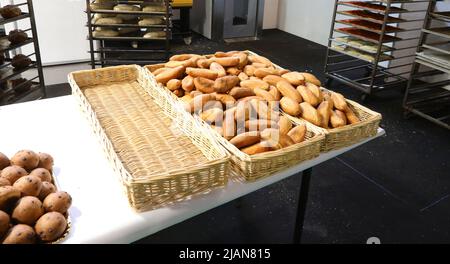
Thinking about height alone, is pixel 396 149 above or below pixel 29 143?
below

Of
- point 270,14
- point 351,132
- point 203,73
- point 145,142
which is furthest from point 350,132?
point 270,14

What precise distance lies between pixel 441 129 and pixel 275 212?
1.86 m

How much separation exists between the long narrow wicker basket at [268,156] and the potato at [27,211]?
53 cm

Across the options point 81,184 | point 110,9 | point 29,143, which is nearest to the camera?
point 81,184

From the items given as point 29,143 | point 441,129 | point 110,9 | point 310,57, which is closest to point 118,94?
point 29,143

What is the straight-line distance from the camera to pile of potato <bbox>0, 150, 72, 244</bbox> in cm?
81

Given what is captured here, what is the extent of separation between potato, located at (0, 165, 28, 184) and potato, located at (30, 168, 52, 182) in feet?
0.08

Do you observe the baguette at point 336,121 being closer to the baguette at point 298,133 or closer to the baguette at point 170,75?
the baguette at point 298,133

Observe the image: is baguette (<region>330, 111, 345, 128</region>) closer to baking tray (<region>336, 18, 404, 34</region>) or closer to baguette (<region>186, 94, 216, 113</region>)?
baguette (<region>186, 94, 216, 113</region>)

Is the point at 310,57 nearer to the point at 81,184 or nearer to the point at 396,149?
the point at 396,149

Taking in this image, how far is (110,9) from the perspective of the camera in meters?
3.38

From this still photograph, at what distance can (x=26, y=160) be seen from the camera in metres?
1.00

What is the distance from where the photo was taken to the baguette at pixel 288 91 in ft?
4.72
